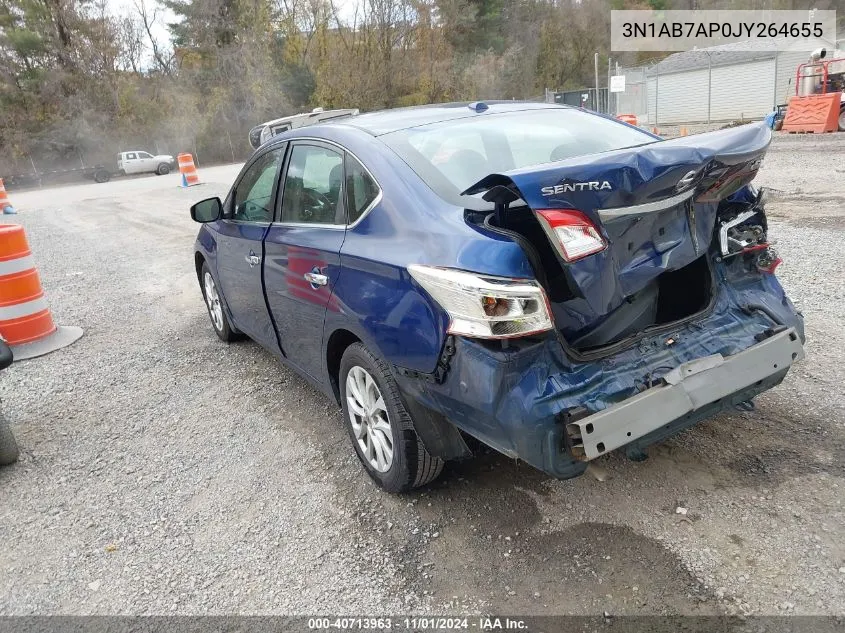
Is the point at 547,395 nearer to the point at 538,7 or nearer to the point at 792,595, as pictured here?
the point at 792,595

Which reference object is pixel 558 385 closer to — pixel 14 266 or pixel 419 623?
pixel 419 623

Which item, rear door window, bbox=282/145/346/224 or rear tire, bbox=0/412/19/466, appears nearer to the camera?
rear door window, bbox=282/145/346/224

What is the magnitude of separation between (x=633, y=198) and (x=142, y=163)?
124ft

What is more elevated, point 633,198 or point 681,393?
point 633,198

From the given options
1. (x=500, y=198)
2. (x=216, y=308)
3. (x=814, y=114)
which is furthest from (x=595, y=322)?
(x=814, y=114)

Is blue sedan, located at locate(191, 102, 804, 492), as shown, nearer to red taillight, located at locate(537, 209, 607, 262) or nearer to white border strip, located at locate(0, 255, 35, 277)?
red taillight, located at locate(537, 209, 607, 262)

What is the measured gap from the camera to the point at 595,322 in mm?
2457

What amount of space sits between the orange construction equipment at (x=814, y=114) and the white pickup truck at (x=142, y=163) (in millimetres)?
30076

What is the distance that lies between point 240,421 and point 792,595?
10.3ft

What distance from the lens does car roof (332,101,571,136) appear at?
3.28m

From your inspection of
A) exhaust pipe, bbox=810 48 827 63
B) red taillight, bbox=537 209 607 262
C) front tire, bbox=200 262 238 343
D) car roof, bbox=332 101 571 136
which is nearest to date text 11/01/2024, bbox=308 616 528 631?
red taillight, bbox=537 209 607 262

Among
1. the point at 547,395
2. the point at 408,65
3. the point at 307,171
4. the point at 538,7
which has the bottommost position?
the point at 547,395

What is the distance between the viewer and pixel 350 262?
113 inches

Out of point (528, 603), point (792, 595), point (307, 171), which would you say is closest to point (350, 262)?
point (307, 171)
